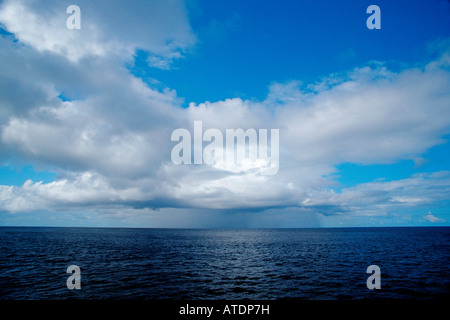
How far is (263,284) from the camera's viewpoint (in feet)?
99.5

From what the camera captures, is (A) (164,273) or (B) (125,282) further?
(A) (164,273)

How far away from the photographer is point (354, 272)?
3678 cm

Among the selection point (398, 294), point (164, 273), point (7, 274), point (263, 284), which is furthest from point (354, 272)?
point (7, 274)
